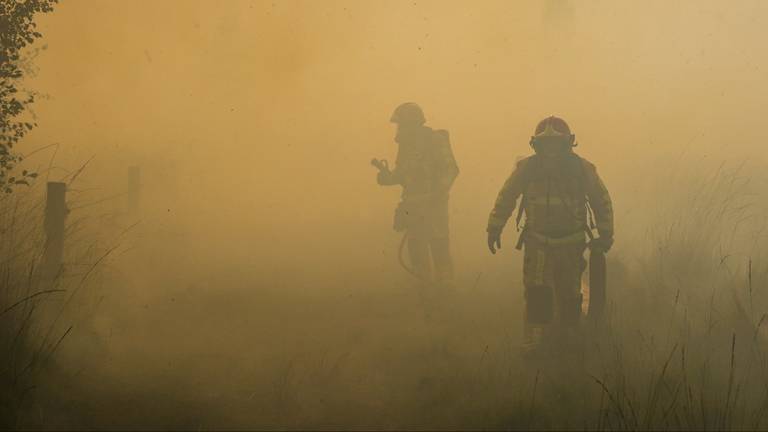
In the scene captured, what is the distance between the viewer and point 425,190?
8.22 m

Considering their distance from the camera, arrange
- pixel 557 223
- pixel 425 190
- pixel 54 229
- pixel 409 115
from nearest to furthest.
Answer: pixel 557 223 < pixel 54 229 < pixel 425 190 < pixel 409 115

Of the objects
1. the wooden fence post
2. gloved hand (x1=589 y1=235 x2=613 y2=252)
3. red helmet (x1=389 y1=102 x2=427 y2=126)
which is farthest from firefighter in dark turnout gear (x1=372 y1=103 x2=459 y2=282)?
the wooden fence post

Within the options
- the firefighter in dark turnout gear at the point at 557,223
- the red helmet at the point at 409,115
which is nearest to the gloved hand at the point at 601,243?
the firefighter in dark turnout gear at the point at 557,223

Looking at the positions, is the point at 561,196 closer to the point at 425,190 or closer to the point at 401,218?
the point at 425,190

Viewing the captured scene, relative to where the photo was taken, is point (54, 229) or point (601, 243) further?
point (54, 229)

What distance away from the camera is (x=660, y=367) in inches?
201

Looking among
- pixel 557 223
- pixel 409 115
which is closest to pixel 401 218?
pixel 409 115

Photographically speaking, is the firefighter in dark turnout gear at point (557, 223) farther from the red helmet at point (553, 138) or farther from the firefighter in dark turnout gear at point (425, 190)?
the firefighter in dark turnout gear at point (425, 190)

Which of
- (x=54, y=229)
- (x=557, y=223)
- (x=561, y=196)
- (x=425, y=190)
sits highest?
(x=425, y=190)

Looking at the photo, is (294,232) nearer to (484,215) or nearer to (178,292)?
(484,215)

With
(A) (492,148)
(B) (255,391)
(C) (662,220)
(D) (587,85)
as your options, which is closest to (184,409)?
(B) (255,391)

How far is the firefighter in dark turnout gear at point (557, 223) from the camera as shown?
5.74m

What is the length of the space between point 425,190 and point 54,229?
4131 mm

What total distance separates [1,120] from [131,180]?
6435 millimetres
